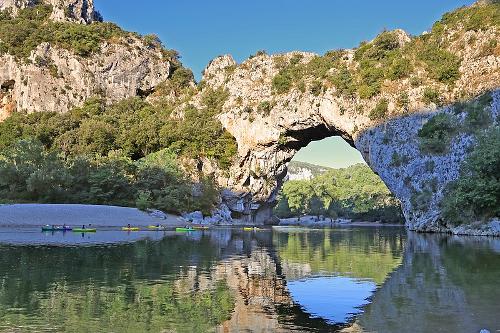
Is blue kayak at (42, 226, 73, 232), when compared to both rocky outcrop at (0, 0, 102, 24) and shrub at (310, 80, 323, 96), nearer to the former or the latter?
shrub at (310, 80, 323, 96)

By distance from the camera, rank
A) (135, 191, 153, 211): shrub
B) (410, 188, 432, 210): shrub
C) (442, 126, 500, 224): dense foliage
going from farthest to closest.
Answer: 1. (135, 191, 153, 211): shrub
2. (410, 188, 432, 210): shrub
3. (442, 126, 500, 224): dense foliage

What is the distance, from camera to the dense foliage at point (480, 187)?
3472 centimetres

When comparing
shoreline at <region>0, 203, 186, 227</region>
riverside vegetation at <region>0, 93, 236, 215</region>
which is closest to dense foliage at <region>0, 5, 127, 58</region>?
riverside vegetation at <region>0, 93, 236, 215</region>

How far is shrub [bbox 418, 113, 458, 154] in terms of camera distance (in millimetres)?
46406

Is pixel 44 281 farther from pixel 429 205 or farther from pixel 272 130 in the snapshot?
pixel 272 130

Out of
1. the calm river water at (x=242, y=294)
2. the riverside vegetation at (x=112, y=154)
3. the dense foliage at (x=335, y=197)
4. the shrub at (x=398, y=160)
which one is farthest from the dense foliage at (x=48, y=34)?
the calm river water at (x=242, y=294)

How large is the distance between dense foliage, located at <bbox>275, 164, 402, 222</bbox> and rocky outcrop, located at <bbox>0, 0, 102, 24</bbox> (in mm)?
58619

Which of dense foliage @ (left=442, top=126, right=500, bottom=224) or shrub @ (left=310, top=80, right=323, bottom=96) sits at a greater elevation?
shrub @ (left=310, top=80, right=323, bottom=96)

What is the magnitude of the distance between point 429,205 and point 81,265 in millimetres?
37300

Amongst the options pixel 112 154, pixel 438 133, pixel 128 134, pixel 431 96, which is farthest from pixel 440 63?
pixel 128 134

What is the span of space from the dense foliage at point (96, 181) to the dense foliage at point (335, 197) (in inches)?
1875

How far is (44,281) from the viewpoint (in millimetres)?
11430

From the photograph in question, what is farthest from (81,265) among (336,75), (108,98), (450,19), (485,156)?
(108,98)

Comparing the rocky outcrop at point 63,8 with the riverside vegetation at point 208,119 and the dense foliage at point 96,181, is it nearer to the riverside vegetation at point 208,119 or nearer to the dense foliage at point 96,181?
the riverside vegetation at point 208,119
